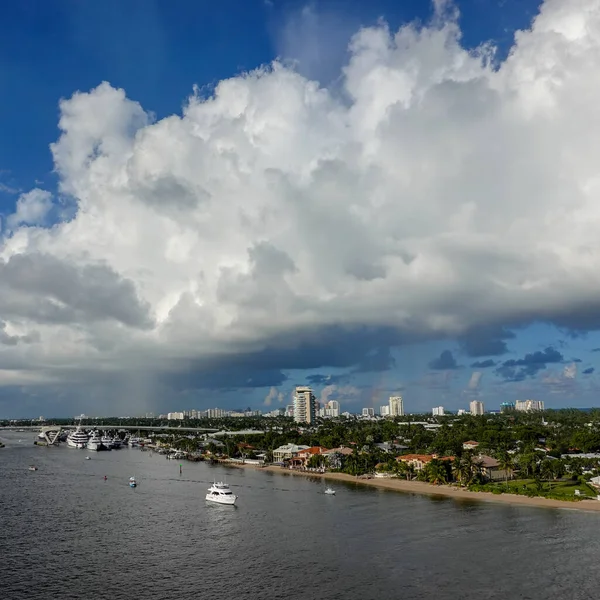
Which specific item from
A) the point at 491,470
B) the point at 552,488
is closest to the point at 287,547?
the point at 552,488

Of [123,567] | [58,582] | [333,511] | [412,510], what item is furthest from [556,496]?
[58,582]

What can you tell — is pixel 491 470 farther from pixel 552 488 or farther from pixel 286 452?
pixel 286 452

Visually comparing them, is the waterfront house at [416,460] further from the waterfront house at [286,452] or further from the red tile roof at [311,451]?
the waterfront house at [286,452]

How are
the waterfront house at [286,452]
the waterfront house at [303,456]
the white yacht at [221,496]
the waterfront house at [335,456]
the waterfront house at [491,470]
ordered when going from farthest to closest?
the waterfront house at [286,452] < the waterfront house at [303,456] < the waterfront house at [335,456] < the waterfront house at [491,470] < the white yacht at [221,496]

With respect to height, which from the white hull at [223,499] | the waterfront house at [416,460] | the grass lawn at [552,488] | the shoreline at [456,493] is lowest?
the shoreline at [456,493]

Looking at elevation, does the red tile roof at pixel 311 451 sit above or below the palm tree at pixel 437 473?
above

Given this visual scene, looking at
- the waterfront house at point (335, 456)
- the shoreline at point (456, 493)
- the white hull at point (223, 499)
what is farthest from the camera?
the waterfront house at point (335, 456)

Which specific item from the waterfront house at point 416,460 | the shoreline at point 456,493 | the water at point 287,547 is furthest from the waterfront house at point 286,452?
the water at point 287,547
